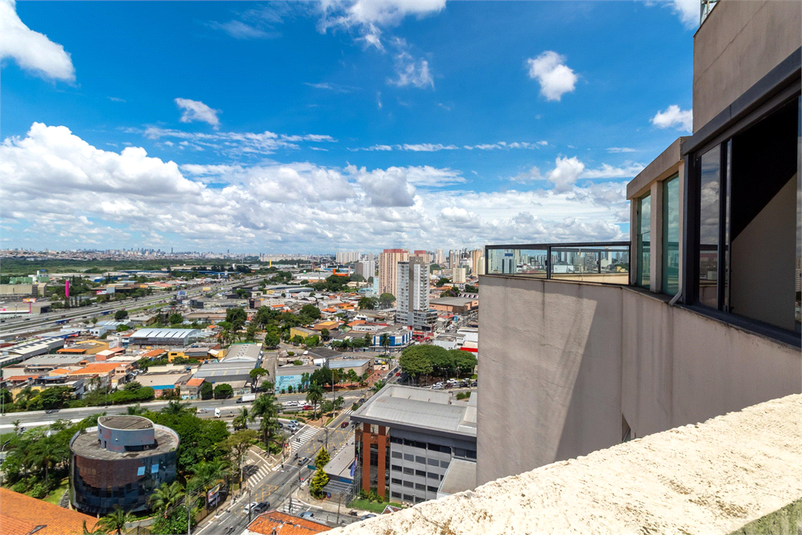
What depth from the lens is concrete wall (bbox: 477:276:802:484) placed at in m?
1.31

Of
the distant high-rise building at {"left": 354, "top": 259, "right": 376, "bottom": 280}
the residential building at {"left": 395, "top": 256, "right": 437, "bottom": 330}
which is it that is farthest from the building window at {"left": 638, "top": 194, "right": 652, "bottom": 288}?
the distant high-rise building at {"left": 354, "top": 259, "right": 376, "bottom": 280}

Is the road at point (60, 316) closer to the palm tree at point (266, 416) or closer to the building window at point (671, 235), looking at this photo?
the palm tree at point (266, 416)

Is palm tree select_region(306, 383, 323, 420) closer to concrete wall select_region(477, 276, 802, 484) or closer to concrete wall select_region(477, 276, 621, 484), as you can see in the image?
concrete wall select_region(477, 276, 802, 484)

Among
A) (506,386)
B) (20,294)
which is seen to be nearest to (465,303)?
(506,386)

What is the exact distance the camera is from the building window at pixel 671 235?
6.50 ft

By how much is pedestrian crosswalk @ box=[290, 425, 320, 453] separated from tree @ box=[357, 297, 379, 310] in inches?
1294

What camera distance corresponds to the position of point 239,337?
36.3 m

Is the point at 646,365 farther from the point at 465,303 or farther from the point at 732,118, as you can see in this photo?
the point at 465,303

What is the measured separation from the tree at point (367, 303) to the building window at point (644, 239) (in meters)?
50.1

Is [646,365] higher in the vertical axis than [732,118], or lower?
lower

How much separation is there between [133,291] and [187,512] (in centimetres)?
6675

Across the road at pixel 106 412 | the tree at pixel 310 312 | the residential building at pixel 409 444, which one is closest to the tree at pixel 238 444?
the residential building at pixel 409 444

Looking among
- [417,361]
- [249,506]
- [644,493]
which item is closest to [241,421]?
[249,506]

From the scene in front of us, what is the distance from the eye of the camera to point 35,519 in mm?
9805
